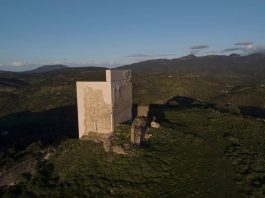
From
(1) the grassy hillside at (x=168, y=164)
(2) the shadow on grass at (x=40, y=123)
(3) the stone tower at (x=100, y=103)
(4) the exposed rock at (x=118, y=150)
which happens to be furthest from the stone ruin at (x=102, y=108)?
(2) the shadow on grass at (x=40, y=123)

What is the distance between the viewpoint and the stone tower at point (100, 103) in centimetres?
2727

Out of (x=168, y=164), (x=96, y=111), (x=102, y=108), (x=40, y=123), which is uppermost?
(x=102, y=108)

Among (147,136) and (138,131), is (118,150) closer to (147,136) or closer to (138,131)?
(138,131)

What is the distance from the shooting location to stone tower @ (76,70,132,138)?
27.3 meters

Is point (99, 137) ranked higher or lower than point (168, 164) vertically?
higher

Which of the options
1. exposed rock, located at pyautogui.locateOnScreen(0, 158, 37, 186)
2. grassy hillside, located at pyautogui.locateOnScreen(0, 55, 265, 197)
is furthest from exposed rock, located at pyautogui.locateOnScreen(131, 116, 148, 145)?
exposed rock, located at pyautogui.locateOnScreen(0, 158, 37, 186)

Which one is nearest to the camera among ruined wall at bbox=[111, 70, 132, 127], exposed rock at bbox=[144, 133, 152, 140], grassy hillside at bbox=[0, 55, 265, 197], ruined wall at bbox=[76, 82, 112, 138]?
grassy hillside at bbox=[0, 55, 265, 197]

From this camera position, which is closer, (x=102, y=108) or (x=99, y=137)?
(x=102, y=108)

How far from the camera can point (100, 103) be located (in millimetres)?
27578

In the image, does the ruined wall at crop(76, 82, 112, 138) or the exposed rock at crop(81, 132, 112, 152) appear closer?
the exposed rock at crop(81, 132, 112, 152)

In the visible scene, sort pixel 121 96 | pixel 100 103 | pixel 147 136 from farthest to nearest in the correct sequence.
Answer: pixel 121 96 < pixel 100 103 < pixel 147 136

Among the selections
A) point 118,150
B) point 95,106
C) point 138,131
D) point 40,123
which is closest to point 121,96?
point 95,106

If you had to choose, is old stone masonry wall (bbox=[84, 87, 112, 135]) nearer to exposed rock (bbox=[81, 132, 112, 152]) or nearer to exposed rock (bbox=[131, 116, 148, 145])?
exposed rock (bbox=[81, 132, 112, 152])

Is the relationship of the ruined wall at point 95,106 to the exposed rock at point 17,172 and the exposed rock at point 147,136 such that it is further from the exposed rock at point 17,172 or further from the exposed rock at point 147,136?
the exposed rock at point 17,172
